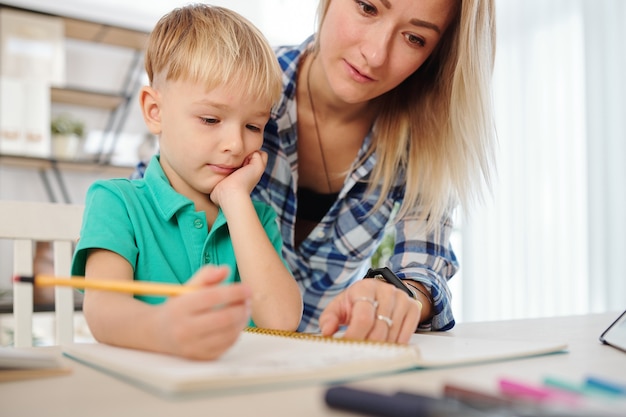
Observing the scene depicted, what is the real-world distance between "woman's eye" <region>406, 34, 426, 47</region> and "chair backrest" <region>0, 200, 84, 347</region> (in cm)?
70

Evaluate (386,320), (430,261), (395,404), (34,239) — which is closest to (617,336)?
(386,320)

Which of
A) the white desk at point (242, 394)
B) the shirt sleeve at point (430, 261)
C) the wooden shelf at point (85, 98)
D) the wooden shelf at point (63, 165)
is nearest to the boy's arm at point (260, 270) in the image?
the shirt sleeve at point (430, 261)

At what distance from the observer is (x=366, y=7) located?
111 centimetres

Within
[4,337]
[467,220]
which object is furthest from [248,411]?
[4,337]

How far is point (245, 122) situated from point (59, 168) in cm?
238

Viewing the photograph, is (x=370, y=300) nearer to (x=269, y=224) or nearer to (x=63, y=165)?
(x=269, y=224)

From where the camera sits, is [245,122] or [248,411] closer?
[248,411]

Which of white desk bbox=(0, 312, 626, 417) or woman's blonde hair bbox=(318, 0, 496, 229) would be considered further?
woman's blonde hair bbox=(318, 0, 496, 229)

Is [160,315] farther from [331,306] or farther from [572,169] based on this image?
[572,169]

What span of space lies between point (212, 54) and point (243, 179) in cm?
19

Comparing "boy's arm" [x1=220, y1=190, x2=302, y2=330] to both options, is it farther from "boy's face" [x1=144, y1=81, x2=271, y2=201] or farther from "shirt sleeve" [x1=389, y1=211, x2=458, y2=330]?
"shirt sleeve" [x1=389, y1=211, x2=458, y2=330]

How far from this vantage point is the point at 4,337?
2832 millimetres

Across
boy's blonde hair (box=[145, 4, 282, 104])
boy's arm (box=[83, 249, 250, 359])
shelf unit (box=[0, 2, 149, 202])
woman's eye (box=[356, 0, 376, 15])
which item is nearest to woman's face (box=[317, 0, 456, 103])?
woman's eye (box=[356, 0, 376, 15])

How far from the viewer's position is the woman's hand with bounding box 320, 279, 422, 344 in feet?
2.27
